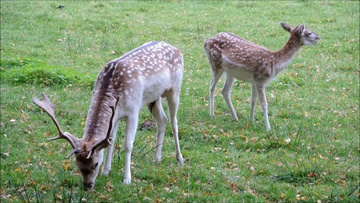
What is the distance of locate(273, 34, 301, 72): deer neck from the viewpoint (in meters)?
9.45

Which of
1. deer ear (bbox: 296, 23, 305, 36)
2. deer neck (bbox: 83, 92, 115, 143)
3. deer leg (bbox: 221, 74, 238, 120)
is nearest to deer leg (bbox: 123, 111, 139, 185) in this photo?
deer neck (bbox: 83, 92, 115, 143)

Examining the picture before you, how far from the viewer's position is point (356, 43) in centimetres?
1423

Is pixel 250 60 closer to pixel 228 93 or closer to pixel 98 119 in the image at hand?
pixel 228 93

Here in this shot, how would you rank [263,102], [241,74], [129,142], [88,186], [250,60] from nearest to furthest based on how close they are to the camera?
1. [88,186]
2. [129,142]
3. [263,102]
4. [250,60]
5. [241,74]

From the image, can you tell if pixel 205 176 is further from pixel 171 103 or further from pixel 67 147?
pixel 67 147

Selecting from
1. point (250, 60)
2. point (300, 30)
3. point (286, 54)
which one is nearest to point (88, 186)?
point (250, 60)

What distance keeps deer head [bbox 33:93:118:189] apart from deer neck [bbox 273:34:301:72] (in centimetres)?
Result: 434

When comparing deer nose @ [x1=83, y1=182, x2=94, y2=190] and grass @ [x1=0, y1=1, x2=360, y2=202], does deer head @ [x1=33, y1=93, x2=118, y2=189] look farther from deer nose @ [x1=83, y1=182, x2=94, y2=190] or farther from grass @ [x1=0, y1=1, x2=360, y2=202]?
grass @ [x1=0, y1=1, x2=360, y2=202]

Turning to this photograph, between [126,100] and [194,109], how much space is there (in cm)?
337

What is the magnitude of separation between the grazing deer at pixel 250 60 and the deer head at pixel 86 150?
3.82m

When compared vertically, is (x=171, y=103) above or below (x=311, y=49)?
above

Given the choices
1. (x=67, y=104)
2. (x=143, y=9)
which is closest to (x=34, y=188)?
(x=67, y=104)

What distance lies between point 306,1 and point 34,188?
44.9ft

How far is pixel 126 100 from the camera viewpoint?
6.46 m
